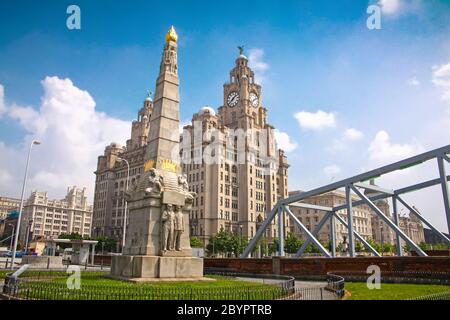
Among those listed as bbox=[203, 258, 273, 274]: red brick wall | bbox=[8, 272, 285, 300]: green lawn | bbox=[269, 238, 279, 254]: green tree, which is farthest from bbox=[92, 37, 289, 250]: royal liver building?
bbox=[8, 272, 285, 300]: green lawn

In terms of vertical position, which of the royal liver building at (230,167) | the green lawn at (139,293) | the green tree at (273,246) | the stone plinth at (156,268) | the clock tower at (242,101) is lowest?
the green lawn at (139,293)

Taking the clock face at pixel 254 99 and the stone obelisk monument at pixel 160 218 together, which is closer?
the stone obelisk monument at pixel 160 218

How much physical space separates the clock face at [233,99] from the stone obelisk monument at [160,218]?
259 ft

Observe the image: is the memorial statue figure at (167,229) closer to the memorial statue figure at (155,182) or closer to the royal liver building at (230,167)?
the memorial statue figure at (155,182)

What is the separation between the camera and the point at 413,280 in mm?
20781

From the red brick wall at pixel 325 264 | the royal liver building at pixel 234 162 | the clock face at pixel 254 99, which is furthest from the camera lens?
the clock face at pixel 254 99

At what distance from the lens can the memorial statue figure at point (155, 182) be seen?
63.5ft

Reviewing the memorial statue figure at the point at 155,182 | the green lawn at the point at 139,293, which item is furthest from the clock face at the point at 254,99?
the green lawn at the point at 139,293

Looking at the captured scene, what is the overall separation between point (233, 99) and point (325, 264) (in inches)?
3156

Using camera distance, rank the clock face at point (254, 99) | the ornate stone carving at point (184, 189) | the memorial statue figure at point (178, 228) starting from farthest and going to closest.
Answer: the clock face at point (254, 99) < the ornate stone carving at point (184, 189) < the memorial statue figure at point (178, 228)

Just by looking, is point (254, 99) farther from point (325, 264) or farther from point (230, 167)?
point (325, 264)

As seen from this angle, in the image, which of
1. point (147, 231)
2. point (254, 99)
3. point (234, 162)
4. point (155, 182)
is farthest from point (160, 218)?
point (254, 99)
